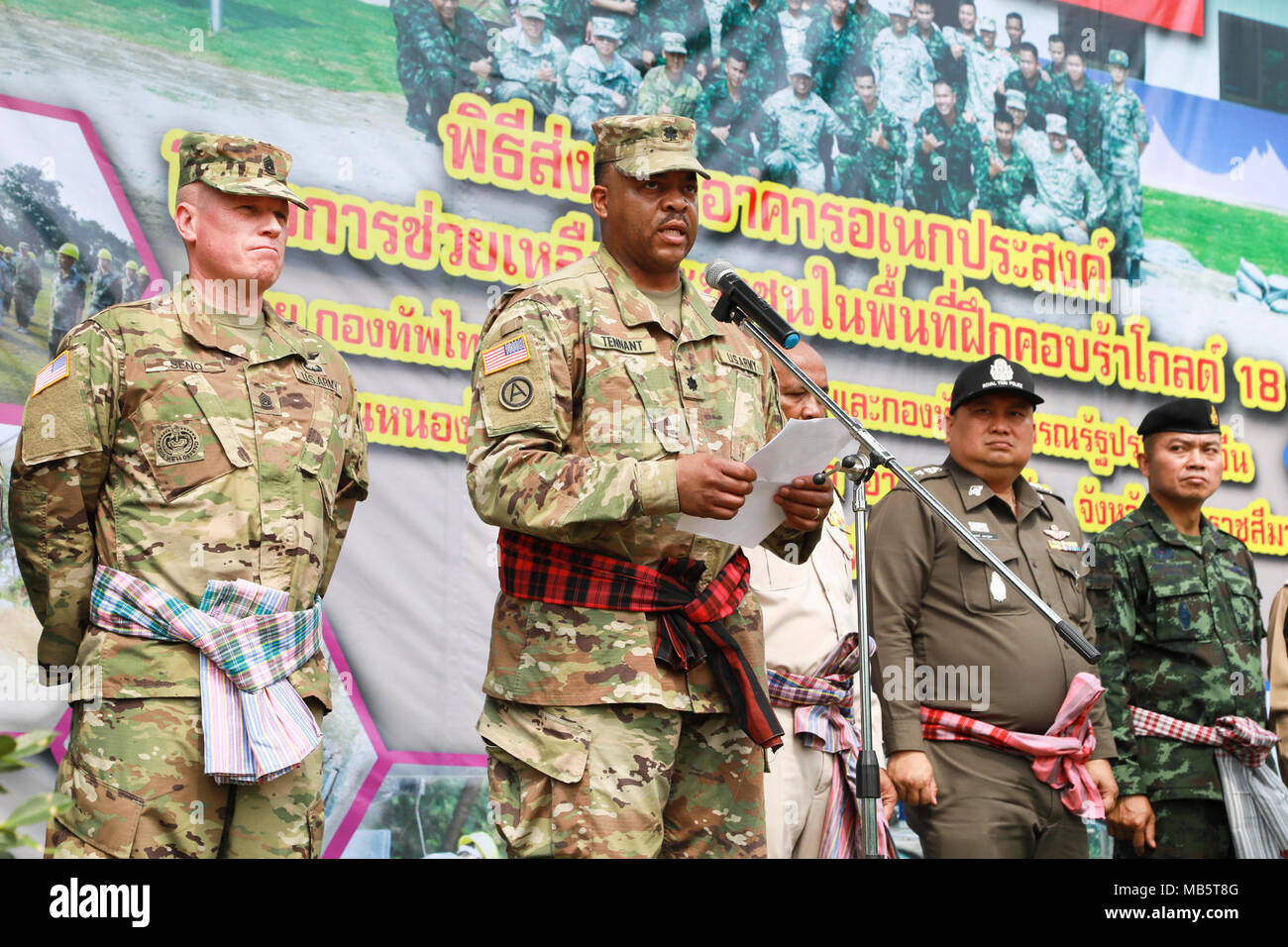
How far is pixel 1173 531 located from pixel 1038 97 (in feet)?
5.55

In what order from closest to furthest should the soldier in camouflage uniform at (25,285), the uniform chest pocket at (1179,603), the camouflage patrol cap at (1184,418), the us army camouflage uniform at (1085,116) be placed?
the soldier in camouflage uniform at (25,285) → the uniform chest pocket at (1179,603) → the camouflage patrol cap at (1184,418) → the us army camouflage uniform at (1085,116)

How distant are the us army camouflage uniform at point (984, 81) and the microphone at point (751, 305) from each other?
8.61ft

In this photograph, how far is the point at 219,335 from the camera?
114 inches

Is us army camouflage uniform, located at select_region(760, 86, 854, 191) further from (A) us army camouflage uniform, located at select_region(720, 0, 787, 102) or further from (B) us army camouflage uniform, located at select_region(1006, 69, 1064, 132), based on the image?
(B) us army camouflage uniform, located at select_region(1006, 69, 1064, 132)

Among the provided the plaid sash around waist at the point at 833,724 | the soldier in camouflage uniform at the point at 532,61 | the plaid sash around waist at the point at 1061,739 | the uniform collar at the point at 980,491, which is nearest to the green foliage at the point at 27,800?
the plaid sash around waist at the point at 833,724

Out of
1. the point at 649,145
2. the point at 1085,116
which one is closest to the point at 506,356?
the point at 649,145

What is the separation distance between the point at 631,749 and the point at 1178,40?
13.4ft

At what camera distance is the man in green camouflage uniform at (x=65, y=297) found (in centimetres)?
356

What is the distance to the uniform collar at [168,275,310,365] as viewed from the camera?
288 cm

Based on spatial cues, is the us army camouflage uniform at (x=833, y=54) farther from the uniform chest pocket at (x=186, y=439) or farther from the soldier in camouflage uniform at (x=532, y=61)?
the uniform chest pocket at (x=186, y=439)

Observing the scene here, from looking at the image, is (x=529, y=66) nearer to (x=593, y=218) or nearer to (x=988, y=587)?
(x=593, y=218)

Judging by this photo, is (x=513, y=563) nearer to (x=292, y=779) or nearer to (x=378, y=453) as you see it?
(x=292, y=779)

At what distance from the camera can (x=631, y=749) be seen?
2498 mm
